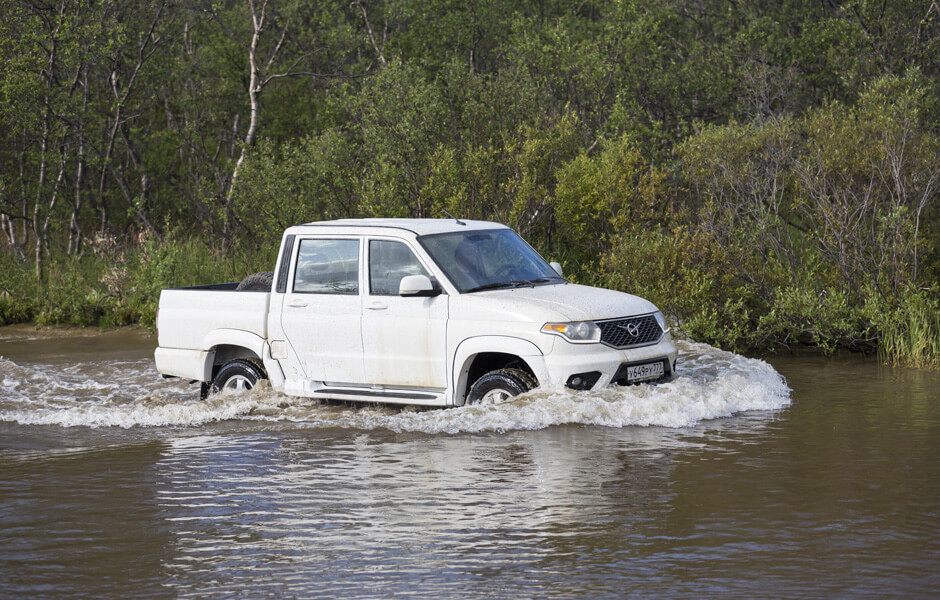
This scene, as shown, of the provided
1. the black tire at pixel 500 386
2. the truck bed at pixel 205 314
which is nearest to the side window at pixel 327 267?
the truck bed at pixel 205 314

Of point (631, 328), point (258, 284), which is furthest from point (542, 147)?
point (631, 328)

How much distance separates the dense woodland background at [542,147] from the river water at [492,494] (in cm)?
317

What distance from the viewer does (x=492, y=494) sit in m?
7.38

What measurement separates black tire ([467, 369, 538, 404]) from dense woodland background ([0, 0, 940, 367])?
18.5 feet

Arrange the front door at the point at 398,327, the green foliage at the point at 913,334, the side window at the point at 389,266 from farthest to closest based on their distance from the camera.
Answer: the green foliage at the point at 913,334
the side window at the point at 389,266
the front door at the point at 398,327

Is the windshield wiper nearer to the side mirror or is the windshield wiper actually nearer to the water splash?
the side mirror

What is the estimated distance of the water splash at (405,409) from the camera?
31.1 feet

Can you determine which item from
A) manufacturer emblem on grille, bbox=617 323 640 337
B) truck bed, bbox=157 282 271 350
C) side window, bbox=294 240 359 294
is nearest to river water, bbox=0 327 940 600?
manufacturer emblem on grille, bbox=617 323 640 337

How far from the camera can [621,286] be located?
15.6 m

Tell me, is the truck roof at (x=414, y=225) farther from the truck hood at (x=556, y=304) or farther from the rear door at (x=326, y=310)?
the truck hood at (x=556, y=304)

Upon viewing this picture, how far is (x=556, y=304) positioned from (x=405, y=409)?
2039 mm

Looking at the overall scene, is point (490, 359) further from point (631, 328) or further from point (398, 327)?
point (631, 328)

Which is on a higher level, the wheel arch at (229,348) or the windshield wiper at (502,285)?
the windshield wiper at (502,285)

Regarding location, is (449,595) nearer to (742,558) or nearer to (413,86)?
(742,558)
